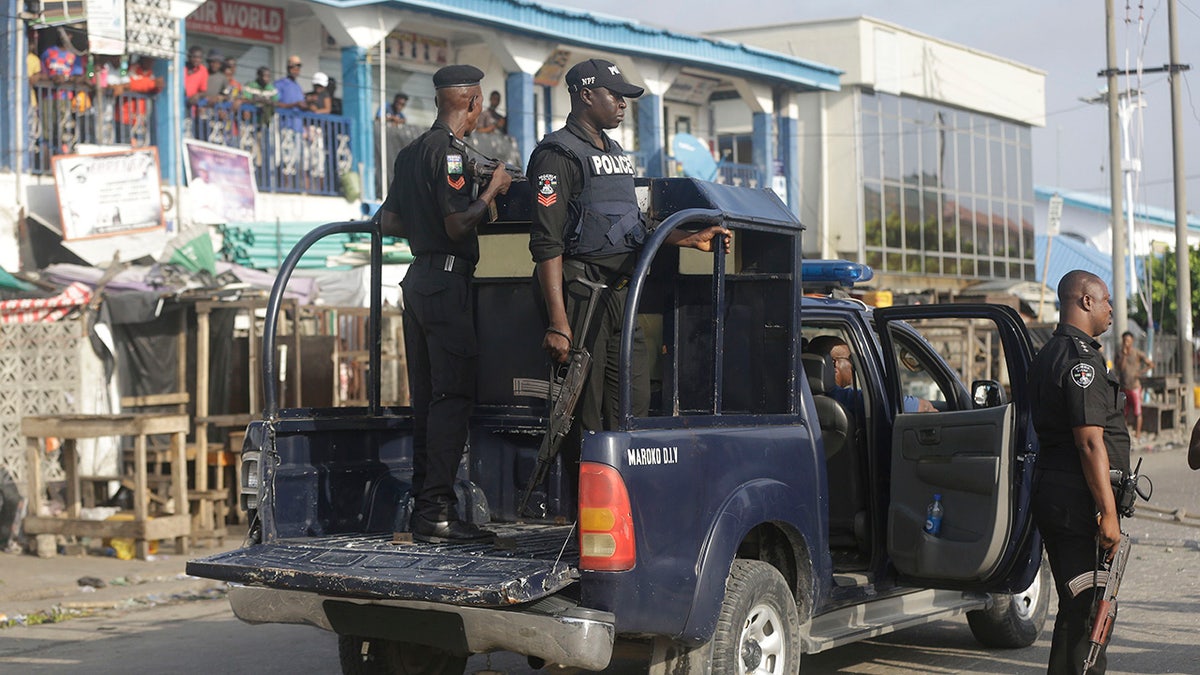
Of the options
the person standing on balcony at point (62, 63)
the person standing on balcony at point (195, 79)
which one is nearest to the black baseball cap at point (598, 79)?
the person standing on balcony at point (62, 63)

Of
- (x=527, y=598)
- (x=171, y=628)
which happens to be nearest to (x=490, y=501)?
(x=527, y=598)

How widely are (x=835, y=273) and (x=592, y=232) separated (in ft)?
6.13

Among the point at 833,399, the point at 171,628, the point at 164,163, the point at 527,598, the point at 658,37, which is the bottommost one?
the point at 171,628

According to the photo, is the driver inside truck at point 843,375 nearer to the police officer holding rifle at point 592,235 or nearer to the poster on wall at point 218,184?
the police officer holding rifle at point 592,235

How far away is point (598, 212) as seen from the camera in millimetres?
5926

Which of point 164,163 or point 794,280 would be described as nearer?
point 794,280

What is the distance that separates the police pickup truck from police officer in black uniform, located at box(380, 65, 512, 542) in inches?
13.3

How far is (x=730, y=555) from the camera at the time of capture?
552 cm

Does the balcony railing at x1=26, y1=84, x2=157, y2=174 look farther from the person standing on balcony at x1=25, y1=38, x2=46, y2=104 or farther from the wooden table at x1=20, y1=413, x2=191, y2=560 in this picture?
the wooden table at x1=20, y1=413, x2=191, y2=560

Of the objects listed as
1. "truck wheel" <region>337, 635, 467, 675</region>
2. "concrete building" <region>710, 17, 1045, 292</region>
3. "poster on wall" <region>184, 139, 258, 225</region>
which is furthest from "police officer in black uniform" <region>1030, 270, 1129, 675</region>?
"concrete building" <region>710, 17, 1045, 292</region>

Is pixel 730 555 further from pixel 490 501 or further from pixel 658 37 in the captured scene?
pixel 658 37

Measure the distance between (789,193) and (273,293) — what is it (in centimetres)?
2224

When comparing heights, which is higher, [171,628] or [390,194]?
[390,194]

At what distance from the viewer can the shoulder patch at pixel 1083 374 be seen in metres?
5.53
